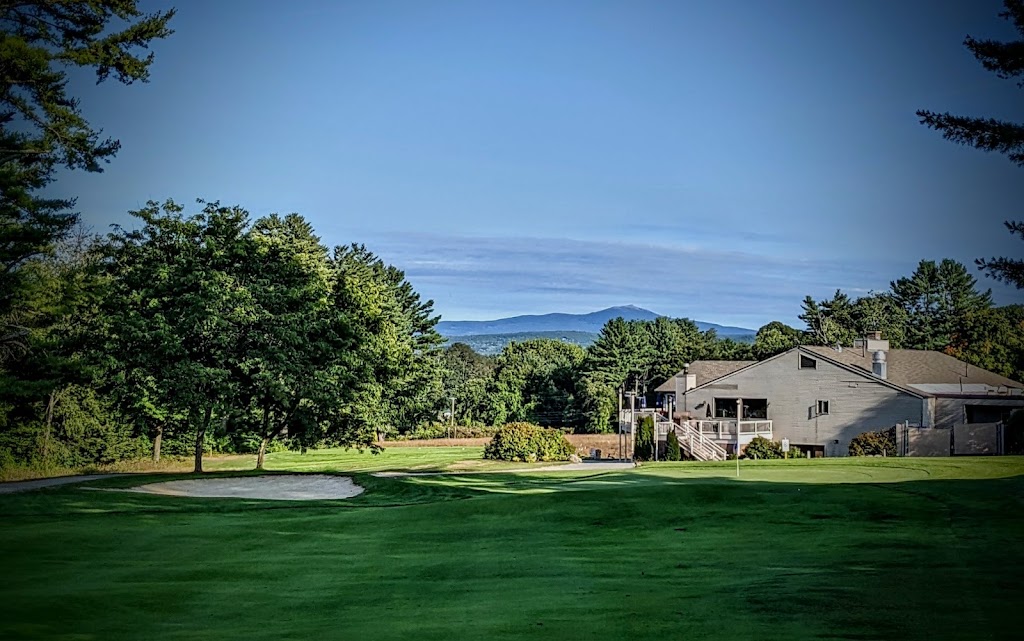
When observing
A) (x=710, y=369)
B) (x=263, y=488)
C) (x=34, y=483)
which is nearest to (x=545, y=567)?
(x=263, y=488)

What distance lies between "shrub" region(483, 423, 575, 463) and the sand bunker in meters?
21.1

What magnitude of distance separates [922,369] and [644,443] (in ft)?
55.2

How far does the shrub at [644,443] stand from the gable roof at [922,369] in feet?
35.4

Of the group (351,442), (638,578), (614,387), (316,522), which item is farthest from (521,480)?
(614,387)

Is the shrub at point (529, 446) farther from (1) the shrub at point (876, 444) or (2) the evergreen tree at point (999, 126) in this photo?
(2) the evergreen tree at point (999, 126)

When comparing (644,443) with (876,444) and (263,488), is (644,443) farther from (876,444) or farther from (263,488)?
(263,488)

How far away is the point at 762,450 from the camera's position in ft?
166

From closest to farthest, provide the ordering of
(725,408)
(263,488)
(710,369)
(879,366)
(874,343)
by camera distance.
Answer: (263,488) → (879,366) → (874,343) → (725,408) → (710,369)

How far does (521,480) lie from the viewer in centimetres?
3525

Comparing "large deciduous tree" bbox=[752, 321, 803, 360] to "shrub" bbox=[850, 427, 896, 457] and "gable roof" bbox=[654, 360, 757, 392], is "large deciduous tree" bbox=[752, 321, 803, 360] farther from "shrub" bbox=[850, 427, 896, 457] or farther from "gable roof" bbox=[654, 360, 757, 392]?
"shrub" bbox=[850, 427, 896, 457]

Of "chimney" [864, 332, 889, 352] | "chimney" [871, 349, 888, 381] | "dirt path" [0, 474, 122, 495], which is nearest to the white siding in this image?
"chimney" [871, 349, 888, 381]

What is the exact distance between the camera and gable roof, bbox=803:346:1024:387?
178 feet

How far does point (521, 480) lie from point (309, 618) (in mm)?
25900

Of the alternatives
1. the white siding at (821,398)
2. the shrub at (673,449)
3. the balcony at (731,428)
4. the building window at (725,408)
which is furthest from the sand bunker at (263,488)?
the building window at (725,408)
